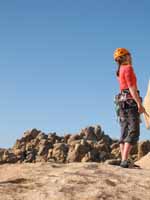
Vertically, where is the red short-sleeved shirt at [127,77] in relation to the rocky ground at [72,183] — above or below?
above

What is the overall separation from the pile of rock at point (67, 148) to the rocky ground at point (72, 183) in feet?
97.2

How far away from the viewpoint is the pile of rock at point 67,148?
42.2 m

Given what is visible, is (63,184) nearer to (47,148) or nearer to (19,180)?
(19,180)

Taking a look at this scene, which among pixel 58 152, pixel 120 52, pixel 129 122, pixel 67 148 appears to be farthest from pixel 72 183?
pixel 58 152

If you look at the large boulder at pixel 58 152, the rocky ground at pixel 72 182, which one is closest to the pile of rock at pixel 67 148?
the large boulder at pixel 58 152

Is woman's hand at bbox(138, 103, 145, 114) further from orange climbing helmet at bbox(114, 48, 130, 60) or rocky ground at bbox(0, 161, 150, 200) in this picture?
rocky ground at bbox(0, 161, 150, 200)

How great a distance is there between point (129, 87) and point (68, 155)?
3239 centimetres

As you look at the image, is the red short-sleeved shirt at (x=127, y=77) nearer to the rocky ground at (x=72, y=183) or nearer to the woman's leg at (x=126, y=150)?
the woman's leg at (x=126, y=150)

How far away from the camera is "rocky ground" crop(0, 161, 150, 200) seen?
24.0 feet

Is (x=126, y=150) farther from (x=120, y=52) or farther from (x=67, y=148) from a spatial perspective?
(x=67, y=148)

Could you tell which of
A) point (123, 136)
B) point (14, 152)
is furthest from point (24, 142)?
point (123, 136)

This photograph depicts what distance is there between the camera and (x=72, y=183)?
794 cm

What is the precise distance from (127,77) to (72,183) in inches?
156

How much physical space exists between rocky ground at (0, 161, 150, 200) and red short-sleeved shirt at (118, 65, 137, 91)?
2.35 metres
